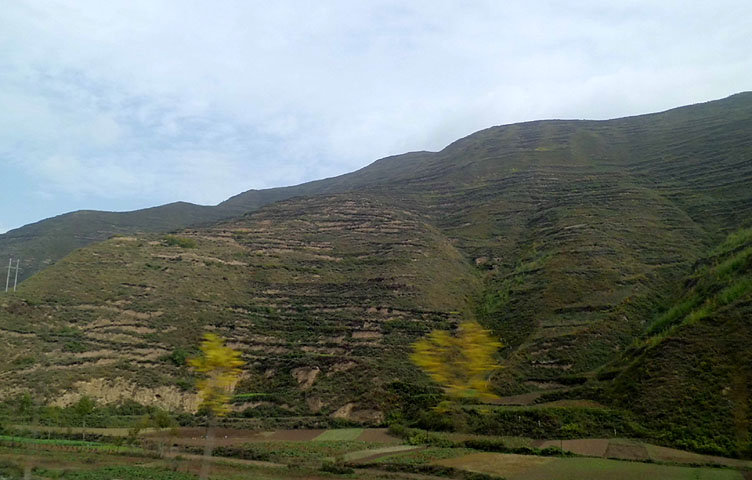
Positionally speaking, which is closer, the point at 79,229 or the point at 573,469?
the point at 573,469

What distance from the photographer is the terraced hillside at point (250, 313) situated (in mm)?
39906

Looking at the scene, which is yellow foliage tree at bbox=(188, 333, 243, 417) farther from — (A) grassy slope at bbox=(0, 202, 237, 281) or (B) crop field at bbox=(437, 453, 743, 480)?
(A) grassy slope at bbox=(0, 202, 237, 281)

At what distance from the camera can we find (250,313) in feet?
174

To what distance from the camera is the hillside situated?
41.1 m

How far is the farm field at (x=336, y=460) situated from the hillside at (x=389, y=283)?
6.12 metres

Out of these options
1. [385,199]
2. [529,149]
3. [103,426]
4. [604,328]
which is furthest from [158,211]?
[604,328]

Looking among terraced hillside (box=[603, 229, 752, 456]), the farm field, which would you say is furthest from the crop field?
terraced hillside (box=[603, 229, 752, 456])

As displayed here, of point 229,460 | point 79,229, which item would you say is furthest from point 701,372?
point 79,229

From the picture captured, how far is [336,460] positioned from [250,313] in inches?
1152

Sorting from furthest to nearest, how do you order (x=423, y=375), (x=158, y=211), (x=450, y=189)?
(x=158, y=211)
(x=450, y=189)
(x=423, y=375)

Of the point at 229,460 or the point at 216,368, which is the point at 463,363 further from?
the point at 229,460

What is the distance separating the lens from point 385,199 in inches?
3617

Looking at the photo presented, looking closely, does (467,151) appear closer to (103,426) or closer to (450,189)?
(450,189)

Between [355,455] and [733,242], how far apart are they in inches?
1729
